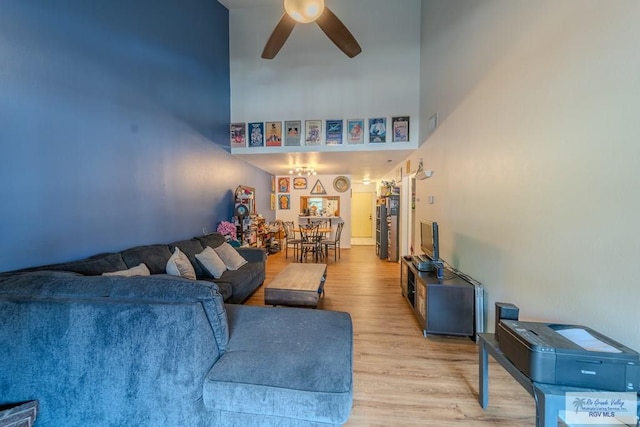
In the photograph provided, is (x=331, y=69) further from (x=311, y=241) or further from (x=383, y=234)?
(x=383, y=234)

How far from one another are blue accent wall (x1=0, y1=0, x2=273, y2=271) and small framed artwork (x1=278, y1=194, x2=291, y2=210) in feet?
13.1

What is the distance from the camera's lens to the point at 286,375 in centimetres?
113

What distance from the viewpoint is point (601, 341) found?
45.1 inches

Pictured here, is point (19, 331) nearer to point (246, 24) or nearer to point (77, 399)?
point (77, 399)

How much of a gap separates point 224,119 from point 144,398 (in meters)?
4.45

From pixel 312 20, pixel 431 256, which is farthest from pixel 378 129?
pixel 431 256

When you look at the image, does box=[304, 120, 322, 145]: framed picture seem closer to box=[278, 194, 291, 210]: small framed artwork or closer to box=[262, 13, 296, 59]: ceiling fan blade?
box=[262, 13, 296, 59]: ceiling fan blade

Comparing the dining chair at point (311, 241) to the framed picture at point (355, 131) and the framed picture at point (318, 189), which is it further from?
the framed picture at point (355, 131)

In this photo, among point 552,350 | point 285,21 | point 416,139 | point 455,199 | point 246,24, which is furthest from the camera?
point 246,24

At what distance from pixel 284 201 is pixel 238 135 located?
3394 millimetres

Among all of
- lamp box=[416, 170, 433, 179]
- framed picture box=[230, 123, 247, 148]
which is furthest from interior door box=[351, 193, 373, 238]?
framed picture box=[230, 123, 247, 148]

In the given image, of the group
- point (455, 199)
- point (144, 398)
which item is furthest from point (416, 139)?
point (144, 398)

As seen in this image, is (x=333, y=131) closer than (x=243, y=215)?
Yes

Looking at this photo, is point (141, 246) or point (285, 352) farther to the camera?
point (141, 246)
